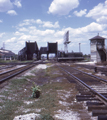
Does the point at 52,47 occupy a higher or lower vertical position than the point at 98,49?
higher

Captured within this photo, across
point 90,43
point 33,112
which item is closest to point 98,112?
point 33,112

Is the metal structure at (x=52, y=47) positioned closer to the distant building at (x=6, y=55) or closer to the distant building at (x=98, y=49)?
the distant building at (x=6, y=55)

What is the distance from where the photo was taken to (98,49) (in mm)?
35188

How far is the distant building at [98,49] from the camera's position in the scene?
34.8 m

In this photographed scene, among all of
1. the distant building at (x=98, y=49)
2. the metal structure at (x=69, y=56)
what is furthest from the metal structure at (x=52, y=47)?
the distant building at (x=98, y=49)

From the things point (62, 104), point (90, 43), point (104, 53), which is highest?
point (90, 43)

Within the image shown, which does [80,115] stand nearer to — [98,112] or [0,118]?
[98,112]

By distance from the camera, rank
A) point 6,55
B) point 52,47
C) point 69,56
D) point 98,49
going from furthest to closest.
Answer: point 6,55 → point 52,47 → point 69,56 → point 98,49

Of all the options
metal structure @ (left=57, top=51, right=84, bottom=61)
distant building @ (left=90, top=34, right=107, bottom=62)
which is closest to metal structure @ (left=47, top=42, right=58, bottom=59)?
metal structure @ (left=57, top=51, right=84, bottom=61)

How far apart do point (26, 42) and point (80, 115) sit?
57832 mm

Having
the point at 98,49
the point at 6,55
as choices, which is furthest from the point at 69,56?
the point at 6,55

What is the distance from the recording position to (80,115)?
3818 mm

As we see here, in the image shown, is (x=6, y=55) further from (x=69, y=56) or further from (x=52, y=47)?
(x=69, y=56)

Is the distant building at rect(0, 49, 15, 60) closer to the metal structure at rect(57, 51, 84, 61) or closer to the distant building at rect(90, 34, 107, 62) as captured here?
the metal structure at rect(57, 51, 84, 61)
